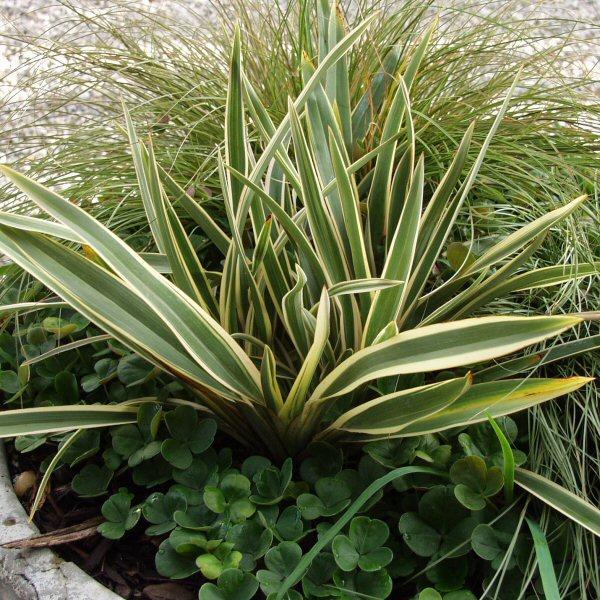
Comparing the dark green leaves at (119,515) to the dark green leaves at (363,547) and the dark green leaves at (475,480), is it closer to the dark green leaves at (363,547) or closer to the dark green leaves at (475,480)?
Answer: the dark green leaves at (363,547)

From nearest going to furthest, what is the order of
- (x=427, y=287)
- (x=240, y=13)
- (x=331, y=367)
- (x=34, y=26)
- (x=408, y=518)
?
1. (x=408, y=518)
2. (x=331, y=367)
3. (x=427, y=287)
4. (x=240, y=13)
5. (x=34, y=26)

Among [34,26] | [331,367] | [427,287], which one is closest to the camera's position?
[331,367]

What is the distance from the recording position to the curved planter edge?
1.13 m

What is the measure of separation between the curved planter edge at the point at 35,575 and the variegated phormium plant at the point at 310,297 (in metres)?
0.17

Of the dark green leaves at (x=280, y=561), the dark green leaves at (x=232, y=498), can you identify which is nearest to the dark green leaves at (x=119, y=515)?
the dark green leaves at (x=232, y=498)

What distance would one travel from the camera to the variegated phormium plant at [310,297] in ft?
3.63

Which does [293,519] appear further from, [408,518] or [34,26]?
[34,26]

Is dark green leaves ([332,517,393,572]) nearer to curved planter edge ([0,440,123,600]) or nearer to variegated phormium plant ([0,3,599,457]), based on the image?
variegated phormium plant ([0,3,599,457])

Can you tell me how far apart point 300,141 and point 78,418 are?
1.78ft

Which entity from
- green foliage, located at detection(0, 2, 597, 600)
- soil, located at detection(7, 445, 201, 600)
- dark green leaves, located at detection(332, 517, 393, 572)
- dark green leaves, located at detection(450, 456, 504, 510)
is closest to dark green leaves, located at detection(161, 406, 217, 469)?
green foliage, located at detection(0, 2, 597, 600)

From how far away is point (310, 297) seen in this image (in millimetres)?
1340

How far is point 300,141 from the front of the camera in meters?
1.19

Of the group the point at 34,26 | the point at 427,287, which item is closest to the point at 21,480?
the point at 427,287

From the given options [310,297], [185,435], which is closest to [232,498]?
[185,435]
